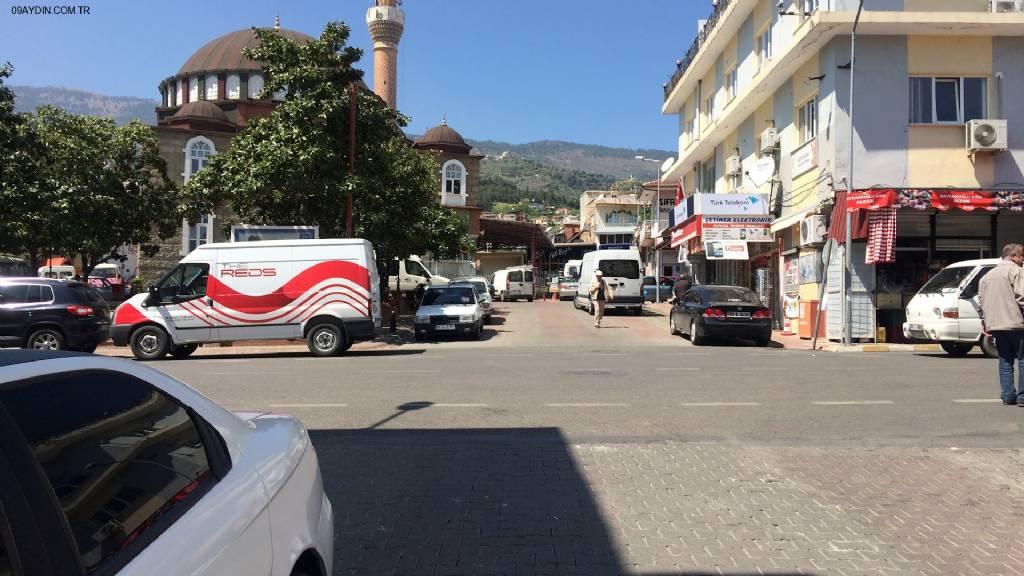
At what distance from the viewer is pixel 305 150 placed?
20469mm

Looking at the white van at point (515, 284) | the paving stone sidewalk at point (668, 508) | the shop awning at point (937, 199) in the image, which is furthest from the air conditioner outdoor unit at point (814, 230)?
the white van at point (515, 284)

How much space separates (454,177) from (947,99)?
5036 cm

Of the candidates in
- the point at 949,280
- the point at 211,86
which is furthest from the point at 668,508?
the point at 211,86

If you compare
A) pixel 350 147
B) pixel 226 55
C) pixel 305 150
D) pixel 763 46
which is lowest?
pixel 305 150

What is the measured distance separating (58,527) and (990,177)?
74.0 ft

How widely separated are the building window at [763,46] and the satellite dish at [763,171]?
2.91 metres

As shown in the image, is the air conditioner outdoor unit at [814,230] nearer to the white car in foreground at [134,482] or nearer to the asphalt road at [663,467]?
the asphalt road at [663,467]

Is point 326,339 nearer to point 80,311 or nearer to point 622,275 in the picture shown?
point 80,311

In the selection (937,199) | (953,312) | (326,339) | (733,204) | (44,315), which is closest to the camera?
(953,312)

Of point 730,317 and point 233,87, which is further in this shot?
point 233,87

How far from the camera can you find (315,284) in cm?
1645

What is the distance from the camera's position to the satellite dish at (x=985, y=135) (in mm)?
19094

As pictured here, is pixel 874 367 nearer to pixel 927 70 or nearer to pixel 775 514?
pixel 775 514

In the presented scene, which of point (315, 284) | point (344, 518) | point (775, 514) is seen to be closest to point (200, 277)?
point (315, 284)
